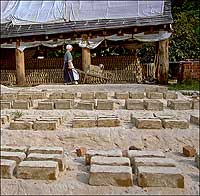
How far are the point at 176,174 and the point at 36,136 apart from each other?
252 centimetres

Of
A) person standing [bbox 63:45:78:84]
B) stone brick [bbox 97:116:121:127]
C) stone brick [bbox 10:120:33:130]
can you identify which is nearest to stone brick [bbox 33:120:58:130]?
stone brick [bbox 10:120:33:130]

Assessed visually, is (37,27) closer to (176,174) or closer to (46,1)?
(46,1)

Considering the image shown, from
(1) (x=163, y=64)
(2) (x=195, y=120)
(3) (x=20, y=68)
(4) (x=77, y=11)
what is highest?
(4) (x=77, y=11)

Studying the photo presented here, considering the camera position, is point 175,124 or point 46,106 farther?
point 46,106

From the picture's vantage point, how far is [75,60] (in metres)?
16.0

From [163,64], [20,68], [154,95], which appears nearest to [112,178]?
[154,95]

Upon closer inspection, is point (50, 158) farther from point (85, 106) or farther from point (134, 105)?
point (134, 105)

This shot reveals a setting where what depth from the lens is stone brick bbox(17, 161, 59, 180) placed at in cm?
294

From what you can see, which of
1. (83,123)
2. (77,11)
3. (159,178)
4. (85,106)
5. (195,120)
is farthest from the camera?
(77,11)

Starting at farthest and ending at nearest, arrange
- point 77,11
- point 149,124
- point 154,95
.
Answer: point 77,11 → point 154,95 → point 149,124

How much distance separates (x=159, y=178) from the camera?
2826mm

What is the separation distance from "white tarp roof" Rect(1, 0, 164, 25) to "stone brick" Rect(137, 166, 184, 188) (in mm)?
12056

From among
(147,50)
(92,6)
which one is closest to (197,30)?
(147,50)

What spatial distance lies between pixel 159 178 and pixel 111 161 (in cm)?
48
